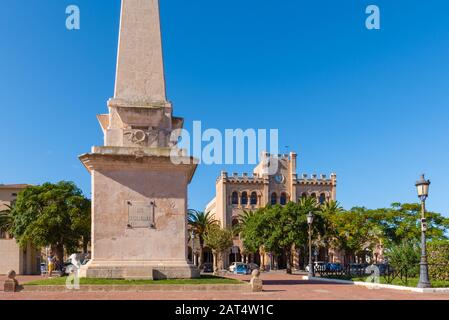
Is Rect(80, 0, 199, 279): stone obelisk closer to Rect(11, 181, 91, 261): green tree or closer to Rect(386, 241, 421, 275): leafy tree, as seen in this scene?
Rect(386, 241, 421, 275): leafy tree

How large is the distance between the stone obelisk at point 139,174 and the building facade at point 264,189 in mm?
55183

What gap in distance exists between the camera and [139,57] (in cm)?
2052

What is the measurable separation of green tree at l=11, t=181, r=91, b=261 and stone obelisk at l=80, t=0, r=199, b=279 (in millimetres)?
24621

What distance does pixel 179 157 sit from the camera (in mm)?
19438

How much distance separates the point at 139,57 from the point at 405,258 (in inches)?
596

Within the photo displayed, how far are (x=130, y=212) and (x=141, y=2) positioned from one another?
8.38m

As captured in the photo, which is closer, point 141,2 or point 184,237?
point 184,237

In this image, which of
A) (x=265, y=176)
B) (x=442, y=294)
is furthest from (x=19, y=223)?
(x=265, y=176)

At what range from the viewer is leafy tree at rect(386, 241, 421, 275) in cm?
2458

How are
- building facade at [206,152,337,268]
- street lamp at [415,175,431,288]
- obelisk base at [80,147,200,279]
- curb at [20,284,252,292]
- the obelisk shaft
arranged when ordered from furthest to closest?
building facade at [206,152,337,268], the obelisk shaft, street lamp at [415,175,431,288], obelisk base at [80,147,200,279], curb at [20,284,252,292]

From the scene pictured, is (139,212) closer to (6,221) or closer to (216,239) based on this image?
(6,221)

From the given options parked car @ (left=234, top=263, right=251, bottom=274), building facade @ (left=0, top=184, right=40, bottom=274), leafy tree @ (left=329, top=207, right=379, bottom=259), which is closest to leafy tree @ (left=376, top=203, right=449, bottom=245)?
leafy tree @ (left=329, top=207, right=379, bottom=259)

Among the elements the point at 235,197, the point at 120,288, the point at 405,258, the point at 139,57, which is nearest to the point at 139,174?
the point at 120,288
